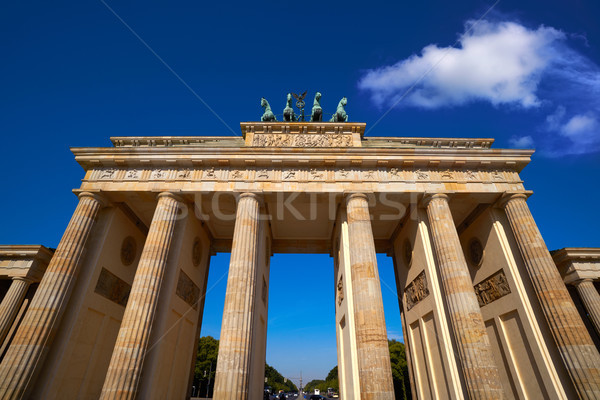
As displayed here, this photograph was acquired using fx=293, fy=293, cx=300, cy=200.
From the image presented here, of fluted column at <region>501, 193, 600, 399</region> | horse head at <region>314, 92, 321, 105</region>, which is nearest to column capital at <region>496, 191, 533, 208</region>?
fluted column at <region>501, 193, 600, 399</region>

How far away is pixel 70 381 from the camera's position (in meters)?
12.1

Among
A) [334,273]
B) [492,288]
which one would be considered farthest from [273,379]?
[492,288]

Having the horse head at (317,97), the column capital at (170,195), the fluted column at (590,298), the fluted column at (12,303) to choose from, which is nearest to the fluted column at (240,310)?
the column capital at (170,195)

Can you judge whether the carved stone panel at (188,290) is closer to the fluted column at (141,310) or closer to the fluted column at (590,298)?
the fluted column at (141,310)

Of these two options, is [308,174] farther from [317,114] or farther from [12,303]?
[12,303]

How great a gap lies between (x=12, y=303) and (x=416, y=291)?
21.7m

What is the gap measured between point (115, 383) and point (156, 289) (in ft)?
11.0

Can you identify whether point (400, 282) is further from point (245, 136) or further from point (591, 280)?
point (245, 136)

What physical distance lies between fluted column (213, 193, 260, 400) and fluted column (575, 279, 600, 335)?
18979 millimetres

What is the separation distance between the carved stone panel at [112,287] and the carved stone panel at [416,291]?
15786 millimetres

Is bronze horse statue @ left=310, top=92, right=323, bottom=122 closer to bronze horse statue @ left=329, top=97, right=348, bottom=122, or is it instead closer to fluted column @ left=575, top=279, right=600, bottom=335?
bronze horse statue @ left=329, top=97, right=348, bottom=122

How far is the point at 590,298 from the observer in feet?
55.0

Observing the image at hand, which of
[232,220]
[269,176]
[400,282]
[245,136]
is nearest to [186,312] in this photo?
[232,220]

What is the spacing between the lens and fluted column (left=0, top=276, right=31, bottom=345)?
15.3 meters
